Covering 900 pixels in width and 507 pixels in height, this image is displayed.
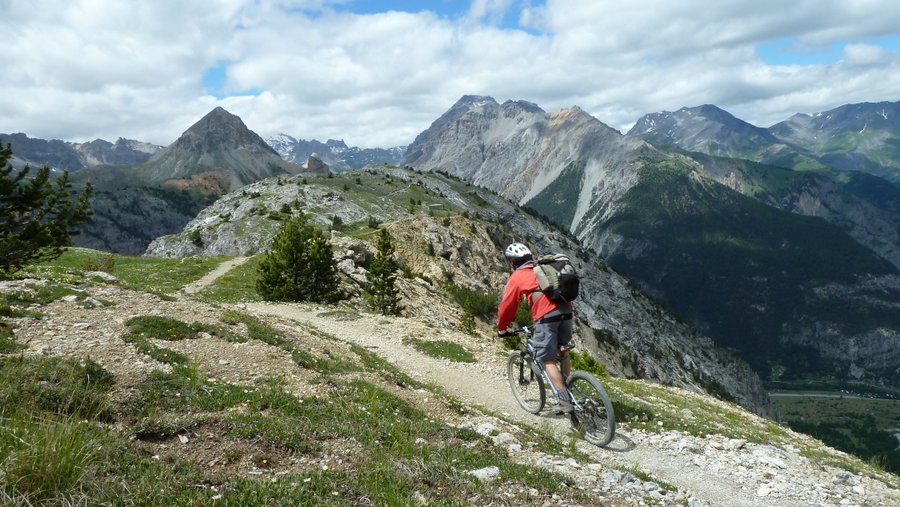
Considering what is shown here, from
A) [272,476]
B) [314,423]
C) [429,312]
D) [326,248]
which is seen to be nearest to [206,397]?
[314,423]

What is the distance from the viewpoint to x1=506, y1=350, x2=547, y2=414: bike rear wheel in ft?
44.8

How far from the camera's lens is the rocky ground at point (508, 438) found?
8.77 m

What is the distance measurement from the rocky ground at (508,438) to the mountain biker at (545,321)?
4.87 feet

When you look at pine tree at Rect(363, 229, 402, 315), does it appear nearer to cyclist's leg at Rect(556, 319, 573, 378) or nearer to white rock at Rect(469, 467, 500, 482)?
cyclist's leg at Rect(556, 319, 573, 378)

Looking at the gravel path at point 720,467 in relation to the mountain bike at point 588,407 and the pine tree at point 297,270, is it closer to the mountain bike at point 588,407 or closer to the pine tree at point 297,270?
the mountain bike at point 588,407

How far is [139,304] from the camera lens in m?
19.2

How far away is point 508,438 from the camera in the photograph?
10.5 metres

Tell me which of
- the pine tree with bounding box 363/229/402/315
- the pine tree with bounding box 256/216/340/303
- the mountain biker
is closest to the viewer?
the mountain biker

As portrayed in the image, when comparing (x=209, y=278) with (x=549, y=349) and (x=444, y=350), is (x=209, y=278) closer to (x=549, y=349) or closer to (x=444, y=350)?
(x=444, y=350)

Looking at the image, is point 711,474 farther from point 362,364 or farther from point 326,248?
point 326,248

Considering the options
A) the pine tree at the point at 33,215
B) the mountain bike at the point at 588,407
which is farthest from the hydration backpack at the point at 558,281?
the pine tree at the point at 33,215

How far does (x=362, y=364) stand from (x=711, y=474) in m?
11.0

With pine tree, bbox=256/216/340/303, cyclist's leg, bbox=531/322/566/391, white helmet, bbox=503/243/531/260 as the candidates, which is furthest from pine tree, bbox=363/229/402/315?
cyclist's leg, bbox=531/322/566/391

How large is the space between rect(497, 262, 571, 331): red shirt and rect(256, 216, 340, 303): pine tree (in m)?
26.0
